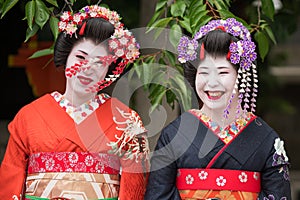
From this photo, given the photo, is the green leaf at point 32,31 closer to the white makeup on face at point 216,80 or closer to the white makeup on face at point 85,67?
the white makeup on face at point 85,67

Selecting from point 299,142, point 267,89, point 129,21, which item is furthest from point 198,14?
point 299,142

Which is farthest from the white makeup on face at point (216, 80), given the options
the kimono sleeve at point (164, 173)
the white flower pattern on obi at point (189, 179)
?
the white flower pattern on obi at point (189, 179)

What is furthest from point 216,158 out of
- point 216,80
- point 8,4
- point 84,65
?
point 8,4

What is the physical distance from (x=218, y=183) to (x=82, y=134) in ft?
2.01

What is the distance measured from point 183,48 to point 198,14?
1.10ft

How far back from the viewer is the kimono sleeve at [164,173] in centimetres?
306

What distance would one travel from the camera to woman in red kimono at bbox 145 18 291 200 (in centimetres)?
302

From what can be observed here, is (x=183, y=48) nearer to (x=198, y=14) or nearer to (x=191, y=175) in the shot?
(x=198, y=14)

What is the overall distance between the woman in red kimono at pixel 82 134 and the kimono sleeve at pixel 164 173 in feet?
0.25

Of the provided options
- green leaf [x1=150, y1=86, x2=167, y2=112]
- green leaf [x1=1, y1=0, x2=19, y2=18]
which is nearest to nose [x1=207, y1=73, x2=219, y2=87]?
green leaf [x1=150, y1=86, x2=167, y2=112]

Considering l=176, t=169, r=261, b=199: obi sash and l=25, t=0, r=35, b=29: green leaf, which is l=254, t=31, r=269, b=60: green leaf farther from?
l=25, t=0, r=35, b=29: green leaf

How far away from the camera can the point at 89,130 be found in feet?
10.3

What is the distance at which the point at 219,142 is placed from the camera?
3.06m

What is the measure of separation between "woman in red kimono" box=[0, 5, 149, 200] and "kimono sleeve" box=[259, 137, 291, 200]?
520mm
